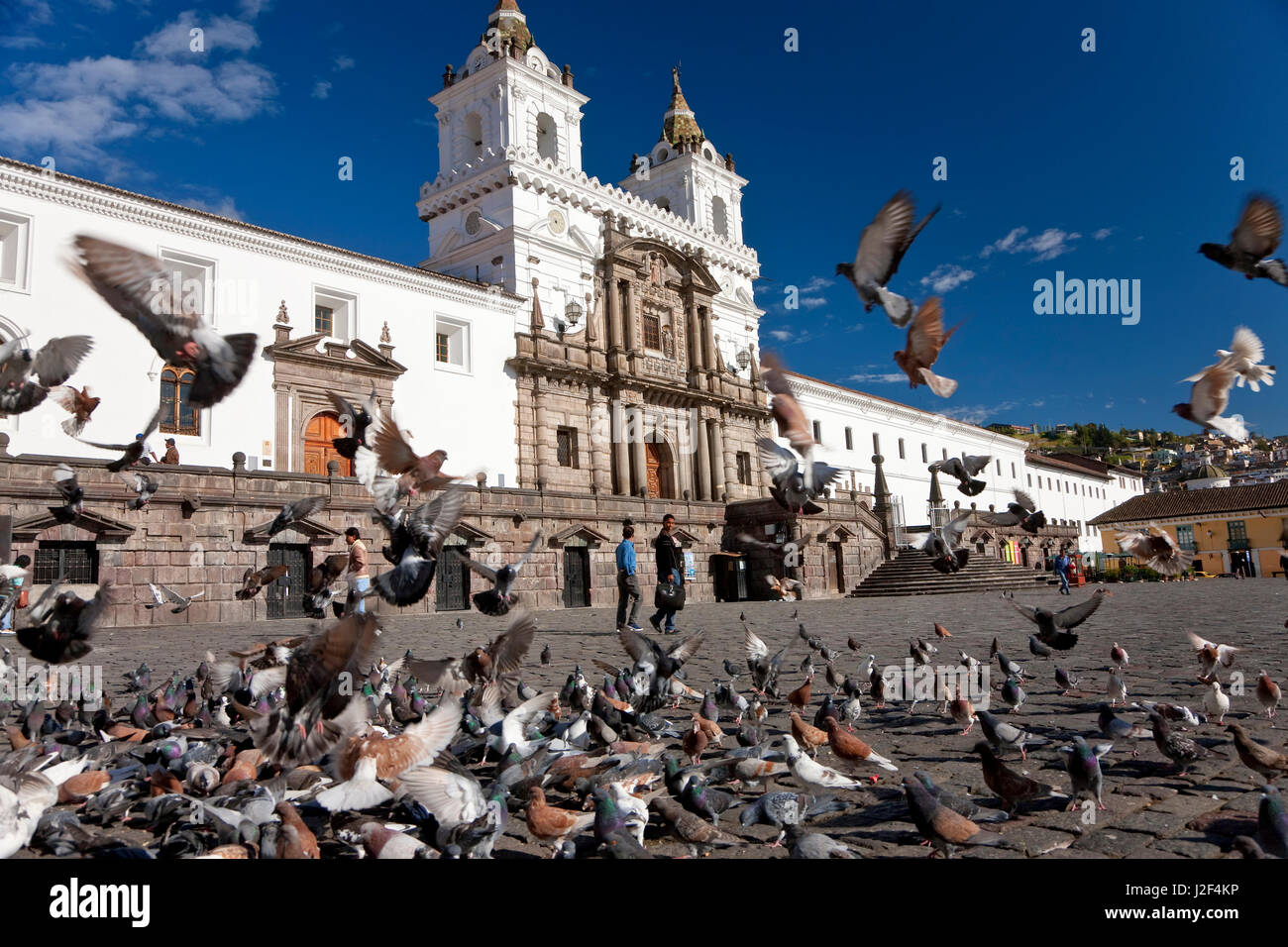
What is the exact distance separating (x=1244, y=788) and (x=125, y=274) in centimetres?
551

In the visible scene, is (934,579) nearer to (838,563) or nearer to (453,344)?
(838,563)

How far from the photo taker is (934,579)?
99.6 ft

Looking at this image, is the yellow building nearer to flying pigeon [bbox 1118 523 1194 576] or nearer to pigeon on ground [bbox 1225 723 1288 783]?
flying pigeon [bbox 1118 523 1194 576]

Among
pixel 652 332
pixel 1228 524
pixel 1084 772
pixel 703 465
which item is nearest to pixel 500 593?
pixel 1084 772

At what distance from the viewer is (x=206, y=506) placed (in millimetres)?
19812

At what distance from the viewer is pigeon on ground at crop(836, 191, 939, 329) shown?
14.7 feet

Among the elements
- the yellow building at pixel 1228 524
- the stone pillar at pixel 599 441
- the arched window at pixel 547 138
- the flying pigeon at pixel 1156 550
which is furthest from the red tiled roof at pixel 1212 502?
the flying pigeon at pixel 1156 550

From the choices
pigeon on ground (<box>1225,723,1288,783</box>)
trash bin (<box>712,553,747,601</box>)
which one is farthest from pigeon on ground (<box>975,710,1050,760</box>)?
trash bin (<box>712,553,747,601</box>)

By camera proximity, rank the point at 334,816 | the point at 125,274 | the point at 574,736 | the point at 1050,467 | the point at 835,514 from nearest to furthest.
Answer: the point at 125,274 → the point at 334,816 → the point at 574,736 → the point at 835,514 → the point at 1050,467

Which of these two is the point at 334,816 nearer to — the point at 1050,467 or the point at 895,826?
the point at 895,826

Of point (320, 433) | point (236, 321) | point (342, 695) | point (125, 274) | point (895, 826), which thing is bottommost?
point (895, 826)

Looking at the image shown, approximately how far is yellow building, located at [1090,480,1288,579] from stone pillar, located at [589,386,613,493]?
111ft

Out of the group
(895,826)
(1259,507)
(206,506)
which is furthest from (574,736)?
(1259,507)

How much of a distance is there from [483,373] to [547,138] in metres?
12.4
